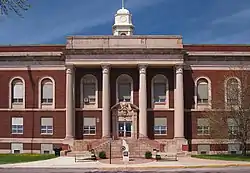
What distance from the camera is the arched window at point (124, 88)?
168 feet

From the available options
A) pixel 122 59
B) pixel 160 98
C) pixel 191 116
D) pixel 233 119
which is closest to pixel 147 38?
pixel 122 59

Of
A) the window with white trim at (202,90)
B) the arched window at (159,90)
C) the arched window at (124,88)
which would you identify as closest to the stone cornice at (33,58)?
the arched window at (124,88)

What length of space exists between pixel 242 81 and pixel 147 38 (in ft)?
37.1

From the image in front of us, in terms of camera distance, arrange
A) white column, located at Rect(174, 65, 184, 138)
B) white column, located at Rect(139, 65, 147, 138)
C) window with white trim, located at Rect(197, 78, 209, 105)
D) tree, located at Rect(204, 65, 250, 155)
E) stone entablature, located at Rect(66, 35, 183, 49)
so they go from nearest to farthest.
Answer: tree, located at Rect(204, 65, 250, 155), white column, located at Rect(174, 65, 184, 138), white column, located at Rect(139, 65, 147, 138), stone entablature, located at Rect(66, 35, 183, 49), window with white trim, located at Rect(197, 78, 209, 105)

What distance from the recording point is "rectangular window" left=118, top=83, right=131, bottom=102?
51.2 meters

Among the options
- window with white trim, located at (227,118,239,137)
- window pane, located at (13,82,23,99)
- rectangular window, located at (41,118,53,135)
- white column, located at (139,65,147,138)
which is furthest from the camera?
window pane, located at (13,82,23,99)

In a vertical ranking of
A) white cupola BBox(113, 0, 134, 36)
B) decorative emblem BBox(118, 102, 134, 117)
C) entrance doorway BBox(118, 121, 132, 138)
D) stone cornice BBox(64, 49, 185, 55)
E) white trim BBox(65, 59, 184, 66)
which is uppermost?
white cupola BBox(113, 0, 134, 36)

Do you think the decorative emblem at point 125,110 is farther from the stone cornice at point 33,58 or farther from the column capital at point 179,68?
the stone cornice at point 33,58

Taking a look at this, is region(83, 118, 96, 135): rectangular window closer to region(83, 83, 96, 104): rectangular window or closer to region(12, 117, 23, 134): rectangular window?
region(83, 83, 96, 104): rectangular window

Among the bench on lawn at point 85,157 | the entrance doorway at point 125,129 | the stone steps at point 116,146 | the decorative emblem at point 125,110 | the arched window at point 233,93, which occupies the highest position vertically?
the arched window at point 233,93

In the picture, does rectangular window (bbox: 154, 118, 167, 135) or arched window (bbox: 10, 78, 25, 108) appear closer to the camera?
rectangular window (bbox: 154, 118, 167, 135)

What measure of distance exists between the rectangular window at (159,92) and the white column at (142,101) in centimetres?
225

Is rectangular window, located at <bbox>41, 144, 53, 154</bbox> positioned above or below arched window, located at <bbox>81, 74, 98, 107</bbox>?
below

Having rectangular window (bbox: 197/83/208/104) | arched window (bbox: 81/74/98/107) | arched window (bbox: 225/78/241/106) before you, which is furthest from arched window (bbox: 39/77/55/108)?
arched window (bbox: 225/78/241/106)
